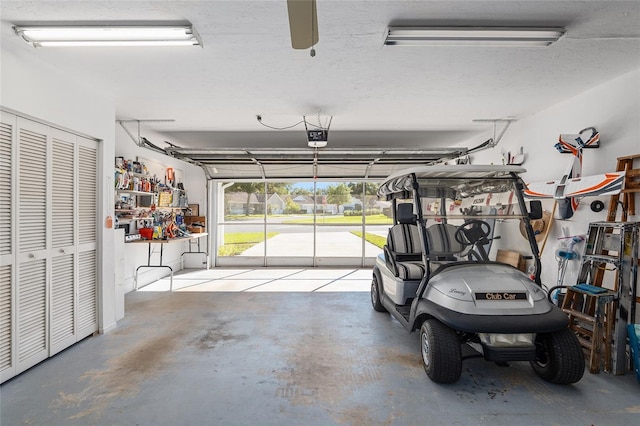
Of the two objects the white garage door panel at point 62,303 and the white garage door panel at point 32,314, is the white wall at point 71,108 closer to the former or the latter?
the white garage door panel at point 62,303

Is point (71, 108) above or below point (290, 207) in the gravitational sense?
above

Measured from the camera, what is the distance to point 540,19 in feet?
7.94

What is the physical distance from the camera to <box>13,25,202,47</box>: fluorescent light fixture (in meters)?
2.47

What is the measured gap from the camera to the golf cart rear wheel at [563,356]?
2570 millimetres

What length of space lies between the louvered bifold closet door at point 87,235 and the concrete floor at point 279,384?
28cm

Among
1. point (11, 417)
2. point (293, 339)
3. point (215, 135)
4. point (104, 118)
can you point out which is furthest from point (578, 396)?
point (215, 135)

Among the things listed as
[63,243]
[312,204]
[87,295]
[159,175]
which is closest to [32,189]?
[63,243]

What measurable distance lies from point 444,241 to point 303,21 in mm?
2769

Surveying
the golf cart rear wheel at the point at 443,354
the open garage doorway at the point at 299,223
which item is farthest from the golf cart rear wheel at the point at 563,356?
the open garage doorway at the point at 299,223

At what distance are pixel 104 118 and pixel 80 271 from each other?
187cm

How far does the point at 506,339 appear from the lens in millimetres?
2529

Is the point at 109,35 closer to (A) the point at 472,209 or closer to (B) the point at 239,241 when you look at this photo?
(A) the point at 472,209

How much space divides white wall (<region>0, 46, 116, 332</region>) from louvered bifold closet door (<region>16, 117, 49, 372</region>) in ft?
0.67

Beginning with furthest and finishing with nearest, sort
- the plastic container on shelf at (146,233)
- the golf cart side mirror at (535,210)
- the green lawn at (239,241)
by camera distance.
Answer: the green lawn at (239,241) < the plastic container on shelf at (146,233) < the golf cart side mirror at (535,210)
